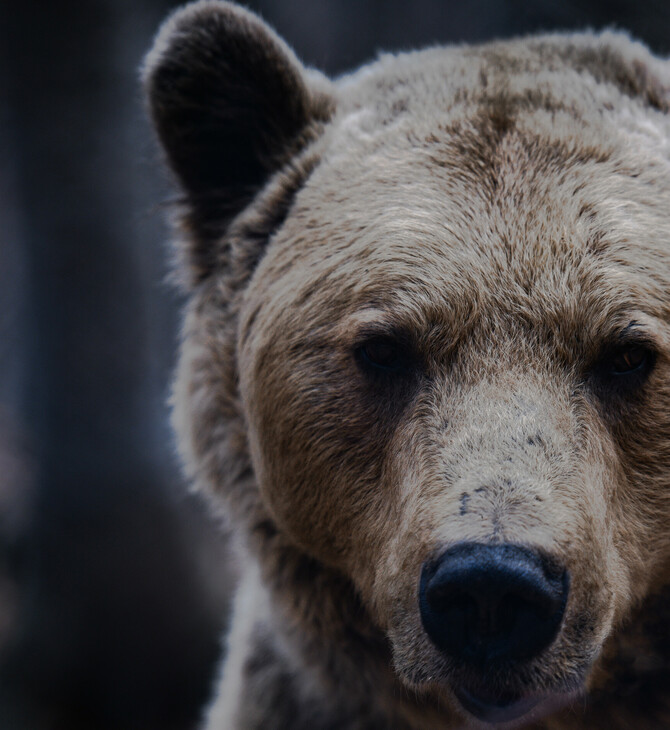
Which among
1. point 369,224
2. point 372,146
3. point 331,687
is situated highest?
point 372,146

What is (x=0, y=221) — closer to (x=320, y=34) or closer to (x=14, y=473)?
(x=14, y=473)

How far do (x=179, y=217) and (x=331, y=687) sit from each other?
6.03 ft

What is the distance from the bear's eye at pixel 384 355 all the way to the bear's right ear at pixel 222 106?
100cm

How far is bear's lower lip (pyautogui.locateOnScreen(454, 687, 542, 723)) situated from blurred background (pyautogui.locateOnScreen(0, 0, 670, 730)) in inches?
143

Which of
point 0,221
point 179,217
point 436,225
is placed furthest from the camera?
point 0,221

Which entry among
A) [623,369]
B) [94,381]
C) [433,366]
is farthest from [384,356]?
[94,381]

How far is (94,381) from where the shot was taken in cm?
598

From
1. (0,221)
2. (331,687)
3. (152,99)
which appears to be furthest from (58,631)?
(152,99)

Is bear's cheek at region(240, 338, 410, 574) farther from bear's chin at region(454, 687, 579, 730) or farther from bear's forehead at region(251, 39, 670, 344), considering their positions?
bear's chin at region(454, 687, 579, 730)

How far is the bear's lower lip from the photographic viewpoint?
219 cm

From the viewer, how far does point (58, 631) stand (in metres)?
6.07

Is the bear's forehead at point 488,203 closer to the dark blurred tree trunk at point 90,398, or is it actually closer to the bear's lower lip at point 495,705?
the bear's lower lip at point 495,705

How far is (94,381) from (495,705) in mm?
4380

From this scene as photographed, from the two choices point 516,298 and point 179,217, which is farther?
point 179,217
